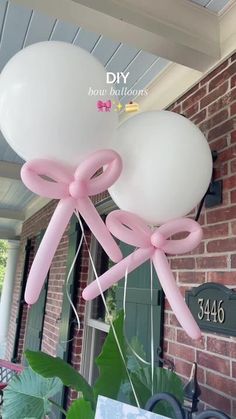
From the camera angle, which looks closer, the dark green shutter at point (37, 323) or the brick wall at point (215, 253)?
the brick wall at point (215, 253)

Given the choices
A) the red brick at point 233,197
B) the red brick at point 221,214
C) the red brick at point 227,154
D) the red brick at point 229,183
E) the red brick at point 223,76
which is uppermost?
the red brick at point 223,76

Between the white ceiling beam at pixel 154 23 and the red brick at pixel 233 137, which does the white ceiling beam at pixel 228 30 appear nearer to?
the white ceiling beam at pixel 154 23

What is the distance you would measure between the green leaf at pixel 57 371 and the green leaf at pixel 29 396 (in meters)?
0.10

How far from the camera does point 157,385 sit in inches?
43.1

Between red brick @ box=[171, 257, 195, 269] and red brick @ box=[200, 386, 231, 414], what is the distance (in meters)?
0.48

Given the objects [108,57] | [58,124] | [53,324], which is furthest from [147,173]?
[53,324]

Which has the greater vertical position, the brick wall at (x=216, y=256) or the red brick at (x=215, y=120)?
the red brick at (x=215, y=120)

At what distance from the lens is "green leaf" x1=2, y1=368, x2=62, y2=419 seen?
3.68ft

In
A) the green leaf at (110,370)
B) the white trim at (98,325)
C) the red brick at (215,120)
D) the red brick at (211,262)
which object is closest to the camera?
the green leaf at (110,370)

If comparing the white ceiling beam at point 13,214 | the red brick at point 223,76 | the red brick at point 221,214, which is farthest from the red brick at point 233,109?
the white ceiling beam at point 13,214

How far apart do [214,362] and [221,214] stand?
22.4 inches

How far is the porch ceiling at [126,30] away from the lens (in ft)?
4.12

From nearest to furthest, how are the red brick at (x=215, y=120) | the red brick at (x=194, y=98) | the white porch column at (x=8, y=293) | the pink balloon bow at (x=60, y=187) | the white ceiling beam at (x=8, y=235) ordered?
1. the pink balloon bow at (x=60, y=187)
2. the red brick at (x=215, y=120)
3. the red brick at (x=194, y=98)
4. the white porch column at (x=8, y=293)
5. the white ceiling beam at (x=8, y=235)

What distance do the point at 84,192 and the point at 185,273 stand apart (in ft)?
2.90
